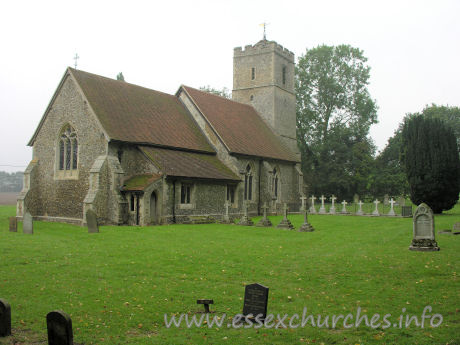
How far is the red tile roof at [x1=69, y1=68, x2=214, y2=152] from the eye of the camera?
24.9 metres

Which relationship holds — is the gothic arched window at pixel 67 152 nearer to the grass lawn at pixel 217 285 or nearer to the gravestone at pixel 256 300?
the grass lawn at pixel 217 285

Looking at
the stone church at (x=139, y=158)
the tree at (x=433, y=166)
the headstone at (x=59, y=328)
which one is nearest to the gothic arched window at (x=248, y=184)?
the stone church at (x=139, y=158)

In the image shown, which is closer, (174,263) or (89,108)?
(174,263)

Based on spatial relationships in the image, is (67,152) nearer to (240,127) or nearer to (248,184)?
(248,184)

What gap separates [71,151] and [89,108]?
9.79 feet

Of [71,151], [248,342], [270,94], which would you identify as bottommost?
[248,342]

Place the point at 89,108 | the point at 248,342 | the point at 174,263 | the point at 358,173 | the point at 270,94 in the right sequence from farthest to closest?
the point at 358,173
the point at 270,94
the point at 89,108
the point at 174,263
the point at 248,342

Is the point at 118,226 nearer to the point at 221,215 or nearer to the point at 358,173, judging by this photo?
the point at 221,215

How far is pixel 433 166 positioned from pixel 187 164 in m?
15.6

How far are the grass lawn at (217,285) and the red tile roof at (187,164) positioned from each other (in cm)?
901

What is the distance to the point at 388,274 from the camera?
33.5 ft

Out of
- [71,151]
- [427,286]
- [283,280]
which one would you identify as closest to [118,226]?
[71,151]

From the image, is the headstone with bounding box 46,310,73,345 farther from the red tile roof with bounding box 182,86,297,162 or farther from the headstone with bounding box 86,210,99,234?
the red tile roof with bounding box 182,86,297,162

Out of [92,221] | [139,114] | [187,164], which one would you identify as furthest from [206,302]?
[139,114]
